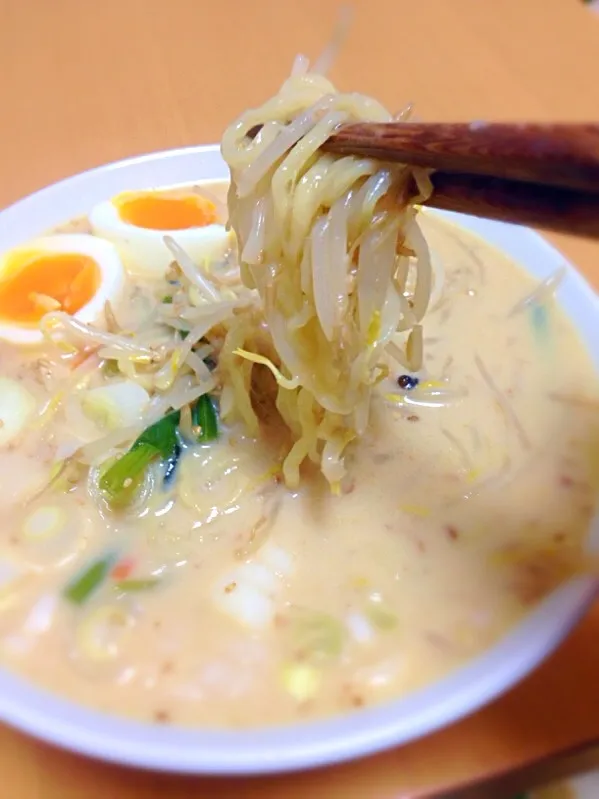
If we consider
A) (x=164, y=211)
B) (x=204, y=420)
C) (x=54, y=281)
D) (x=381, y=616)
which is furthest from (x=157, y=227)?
(x=381, y=616)

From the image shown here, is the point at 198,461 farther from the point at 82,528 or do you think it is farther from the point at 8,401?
the point at 8,401

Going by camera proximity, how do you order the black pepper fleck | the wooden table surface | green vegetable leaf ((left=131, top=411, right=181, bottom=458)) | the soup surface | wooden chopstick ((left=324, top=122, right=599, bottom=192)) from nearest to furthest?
wooden chopstick ((left=324, top=122, right=599, bottom=192)) → the soup surface → green vegetable leaf ((left=131, top=411, right=181, bottom=458)) → the black pepper fleck → the wooden table surface

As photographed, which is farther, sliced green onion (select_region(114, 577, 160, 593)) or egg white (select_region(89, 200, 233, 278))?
egg white (select_region(89, 200, 233, 278))

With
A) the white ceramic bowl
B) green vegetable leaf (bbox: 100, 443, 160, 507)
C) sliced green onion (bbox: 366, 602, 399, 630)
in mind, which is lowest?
the white ceramic bowl

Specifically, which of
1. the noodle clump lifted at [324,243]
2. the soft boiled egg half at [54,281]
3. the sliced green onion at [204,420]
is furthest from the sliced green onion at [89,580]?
the soft boiled egg half at [54,281]

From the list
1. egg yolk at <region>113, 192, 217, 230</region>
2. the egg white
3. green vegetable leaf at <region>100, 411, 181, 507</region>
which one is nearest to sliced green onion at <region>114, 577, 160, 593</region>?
green vegetable leaf at <region>100, 411, 181, 507</region>

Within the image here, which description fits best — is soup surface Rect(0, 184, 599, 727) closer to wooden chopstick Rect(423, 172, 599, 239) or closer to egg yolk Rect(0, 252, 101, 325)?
egg yolk Rect(0, 252, 101, 325)
